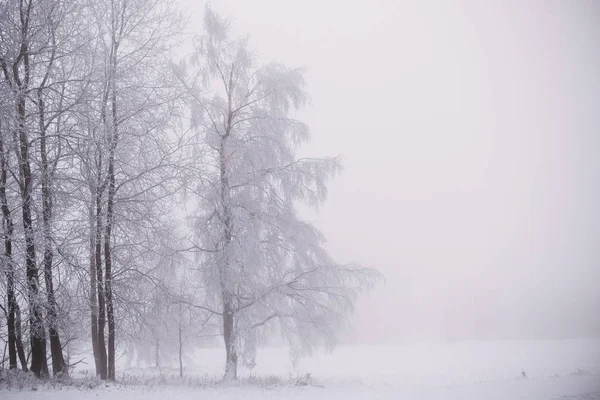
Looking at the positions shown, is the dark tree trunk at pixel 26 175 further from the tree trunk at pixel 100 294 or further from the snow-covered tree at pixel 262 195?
the snow-covered tree at pixel 262 195

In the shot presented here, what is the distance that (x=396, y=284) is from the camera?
274ft

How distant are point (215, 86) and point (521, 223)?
158 meters

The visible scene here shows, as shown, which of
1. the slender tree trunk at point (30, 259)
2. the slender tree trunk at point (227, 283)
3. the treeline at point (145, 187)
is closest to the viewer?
the slender tree trunk at point (30, 259)

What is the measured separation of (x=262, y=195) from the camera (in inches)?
463

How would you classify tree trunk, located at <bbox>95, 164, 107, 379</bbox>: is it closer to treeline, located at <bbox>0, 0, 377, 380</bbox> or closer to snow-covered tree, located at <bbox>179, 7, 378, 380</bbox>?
treeline, located at <bbox>0, 0, 377, 380</bbox>

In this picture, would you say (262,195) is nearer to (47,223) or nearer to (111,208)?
(111,208)

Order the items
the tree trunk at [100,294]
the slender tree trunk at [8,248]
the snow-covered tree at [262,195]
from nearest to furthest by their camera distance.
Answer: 1. the slender tree trunk at [8,248]
2. the tree trunk at [100,294]
3. the snow-covered tree at [262,195]

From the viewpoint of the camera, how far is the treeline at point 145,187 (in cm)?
780

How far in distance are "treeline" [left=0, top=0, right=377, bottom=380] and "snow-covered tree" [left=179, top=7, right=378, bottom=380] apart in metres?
0.05

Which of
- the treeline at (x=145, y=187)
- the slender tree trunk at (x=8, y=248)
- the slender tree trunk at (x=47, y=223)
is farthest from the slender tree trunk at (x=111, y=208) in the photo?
the slender tree trunk at (x=8, y=248)

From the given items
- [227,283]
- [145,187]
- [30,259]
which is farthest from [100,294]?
[227,283]

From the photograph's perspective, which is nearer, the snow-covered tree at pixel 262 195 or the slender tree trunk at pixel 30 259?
the slender tree trunk at pixel 30 259

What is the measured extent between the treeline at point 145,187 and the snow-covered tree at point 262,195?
47 mm

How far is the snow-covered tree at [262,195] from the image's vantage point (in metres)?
11.3
